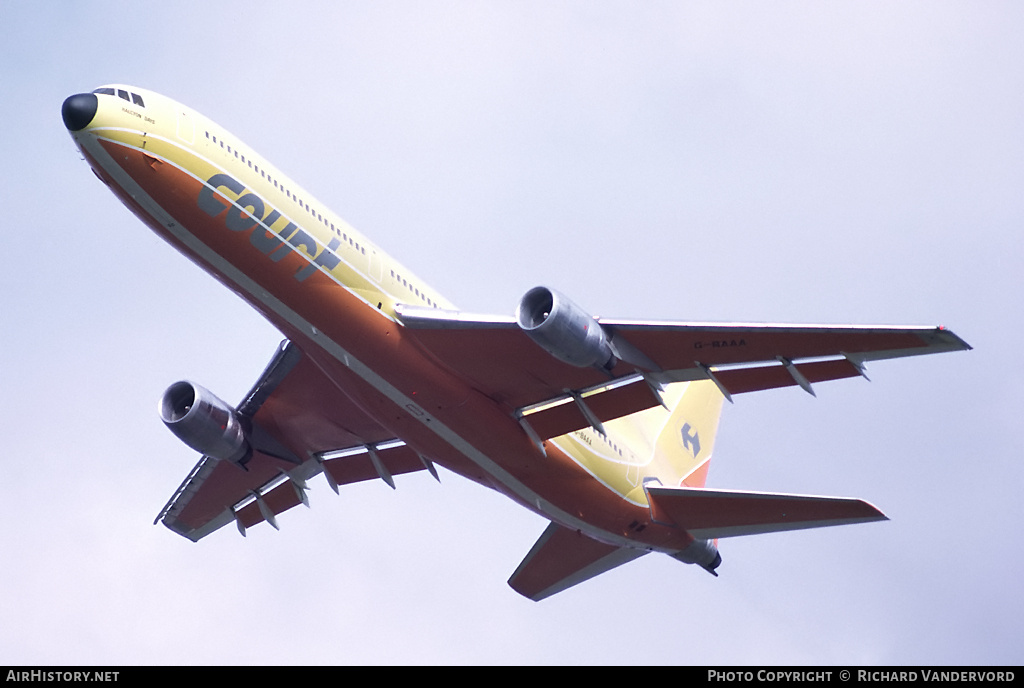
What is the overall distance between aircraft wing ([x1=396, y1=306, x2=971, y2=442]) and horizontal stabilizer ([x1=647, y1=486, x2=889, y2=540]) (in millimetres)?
3995

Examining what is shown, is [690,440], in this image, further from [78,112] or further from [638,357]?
[78,112]

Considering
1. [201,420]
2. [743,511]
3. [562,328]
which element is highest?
[562,328]

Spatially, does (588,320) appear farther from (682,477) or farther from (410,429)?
(682,477)

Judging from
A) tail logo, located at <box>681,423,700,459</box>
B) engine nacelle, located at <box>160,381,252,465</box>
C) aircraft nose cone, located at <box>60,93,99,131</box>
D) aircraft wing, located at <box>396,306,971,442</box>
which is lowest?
tail logo, located at <box>681,423,700,459</box>

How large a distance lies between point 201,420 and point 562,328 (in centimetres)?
1116

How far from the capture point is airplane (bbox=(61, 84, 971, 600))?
979 inches

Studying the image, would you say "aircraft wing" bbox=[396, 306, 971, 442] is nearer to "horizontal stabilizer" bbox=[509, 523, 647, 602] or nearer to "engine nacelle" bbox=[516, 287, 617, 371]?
"engine nacelle" bbox=[516, 287, 617, 371]

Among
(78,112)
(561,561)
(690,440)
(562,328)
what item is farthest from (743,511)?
(78,112)

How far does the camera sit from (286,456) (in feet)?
110

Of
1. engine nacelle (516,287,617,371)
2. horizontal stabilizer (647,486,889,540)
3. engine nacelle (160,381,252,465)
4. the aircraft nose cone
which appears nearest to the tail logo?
horizontal stabilizer (647,486,889,540)

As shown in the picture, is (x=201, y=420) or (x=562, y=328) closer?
(x=562, y=328)

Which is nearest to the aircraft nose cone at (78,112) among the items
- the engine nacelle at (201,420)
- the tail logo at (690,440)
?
the engine nacelle at (201,420)

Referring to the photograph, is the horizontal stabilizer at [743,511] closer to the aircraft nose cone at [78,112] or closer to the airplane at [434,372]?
the airplane at [434,372]
